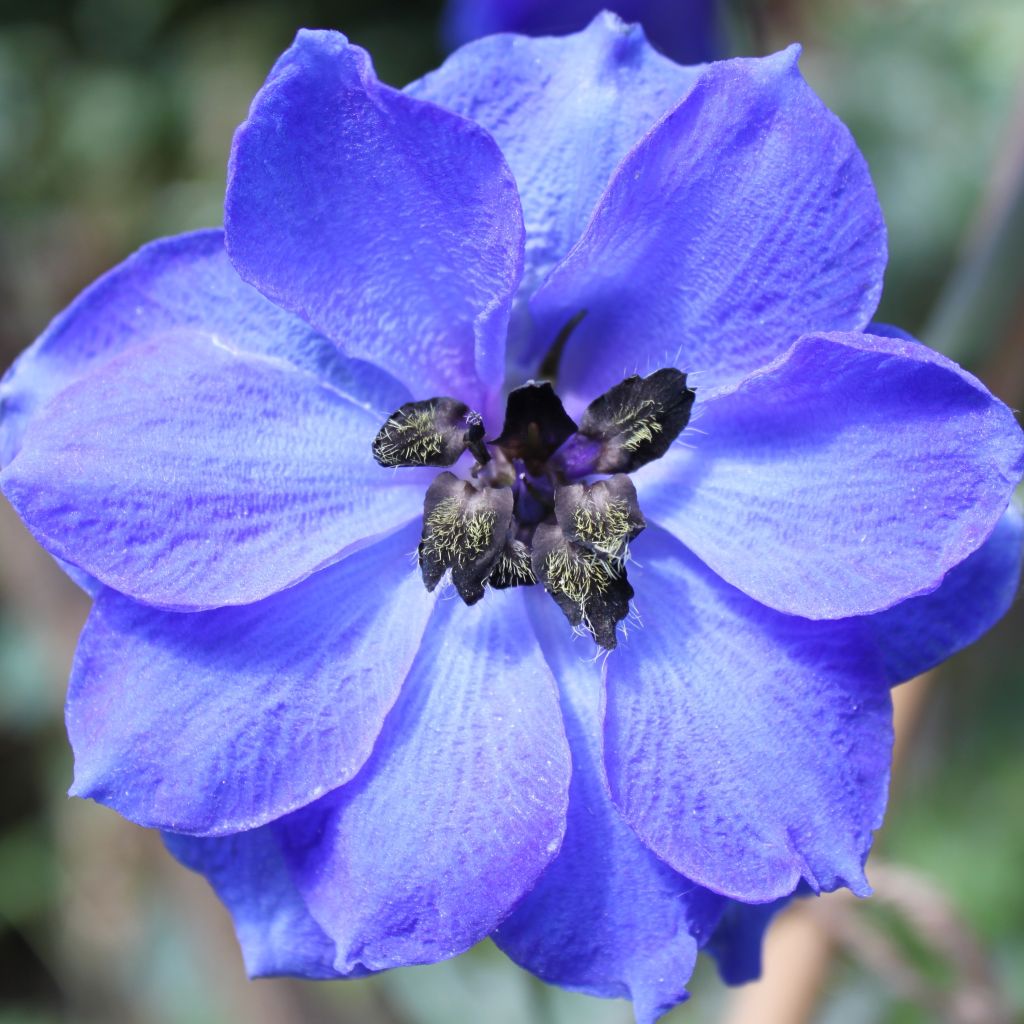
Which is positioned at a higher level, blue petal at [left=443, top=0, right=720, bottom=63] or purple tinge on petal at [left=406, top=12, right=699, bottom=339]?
purple tinge on petal at [left=406, top=12, right=699, bottom=339]

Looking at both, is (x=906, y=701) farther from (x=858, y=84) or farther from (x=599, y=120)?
(x=858, y=84)

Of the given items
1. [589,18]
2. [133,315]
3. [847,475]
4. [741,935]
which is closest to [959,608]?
[847,475]

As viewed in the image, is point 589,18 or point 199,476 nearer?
point 199,476

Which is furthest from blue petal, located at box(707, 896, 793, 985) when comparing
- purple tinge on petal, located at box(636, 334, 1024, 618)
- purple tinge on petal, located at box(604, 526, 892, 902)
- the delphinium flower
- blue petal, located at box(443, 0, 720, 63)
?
blue petal, located at box(443, 0, 720, 63)

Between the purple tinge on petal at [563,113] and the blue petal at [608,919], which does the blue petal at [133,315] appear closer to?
the purple tinge on petal at [563,113]

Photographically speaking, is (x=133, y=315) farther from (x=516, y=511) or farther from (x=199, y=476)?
(x=516, y=511)

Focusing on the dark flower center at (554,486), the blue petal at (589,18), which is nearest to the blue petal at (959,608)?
the dark flower center at (554,486)

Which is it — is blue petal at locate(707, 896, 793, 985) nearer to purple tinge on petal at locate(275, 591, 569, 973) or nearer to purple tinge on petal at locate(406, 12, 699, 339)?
purple tinge on petal at locate(275, 591, 569, 973)
